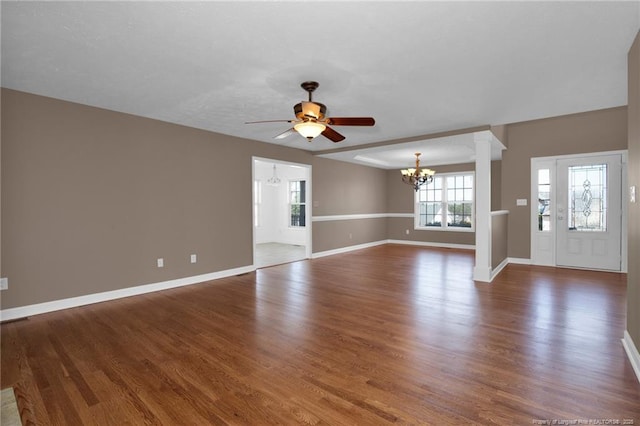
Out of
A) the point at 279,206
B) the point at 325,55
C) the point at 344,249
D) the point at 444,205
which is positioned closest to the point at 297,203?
the point at 279,206

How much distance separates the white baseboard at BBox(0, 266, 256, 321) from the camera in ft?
11.3

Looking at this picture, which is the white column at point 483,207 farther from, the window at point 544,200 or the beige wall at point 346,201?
the beige wall at point 346,201

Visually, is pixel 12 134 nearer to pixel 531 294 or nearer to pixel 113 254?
pixel 113 254

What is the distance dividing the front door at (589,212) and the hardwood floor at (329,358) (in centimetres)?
176

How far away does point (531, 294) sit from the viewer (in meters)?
4.24

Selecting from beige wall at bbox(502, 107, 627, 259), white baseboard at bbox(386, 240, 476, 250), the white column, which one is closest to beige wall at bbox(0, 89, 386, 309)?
the white column

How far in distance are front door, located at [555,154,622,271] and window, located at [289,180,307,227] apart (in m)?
6.20

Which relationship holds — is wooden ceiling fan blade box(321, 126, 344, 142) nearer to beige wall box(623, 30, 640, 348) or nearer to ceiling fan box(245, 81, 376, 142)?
ceiling fan box(245, 81, 376, 142)

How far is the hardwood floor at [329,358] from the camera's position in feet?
6.19

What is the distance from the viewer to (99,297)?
13.2 ft

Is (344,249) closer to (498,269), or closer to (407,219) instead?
(407,219)

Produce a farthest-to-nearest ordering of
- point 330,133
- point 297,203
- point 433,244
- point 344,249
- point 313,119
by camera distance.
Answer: point 297,203 → point 433,244 → point 344,249 → point 330,133 → point 313,119

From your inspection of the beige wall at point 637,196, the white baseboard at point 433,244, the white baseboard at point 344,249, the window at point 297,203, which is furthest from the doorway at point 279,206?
the beige wall at point 637,196

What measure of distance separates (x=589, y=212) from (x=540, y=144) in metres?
1.48
